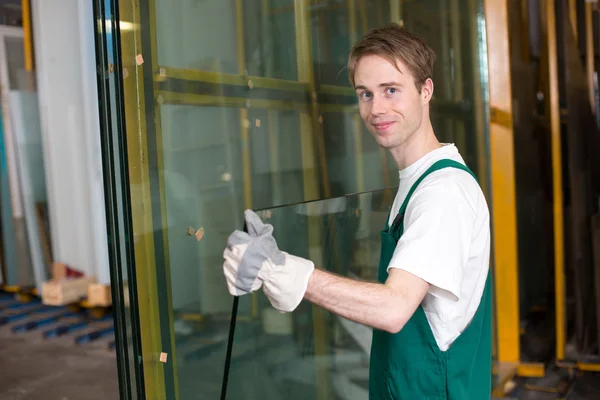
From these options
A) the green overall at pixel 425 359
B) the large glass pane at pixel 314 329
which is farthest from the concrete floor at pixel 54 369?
the green overall at pixel 425 359

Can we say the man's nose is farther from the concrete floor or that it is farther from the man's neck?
the concrete floor

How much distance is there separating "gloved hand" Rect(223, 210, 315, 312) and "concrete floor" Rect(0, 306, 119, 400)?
261 centimetres

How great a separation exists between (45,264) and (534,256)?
396 centimetres

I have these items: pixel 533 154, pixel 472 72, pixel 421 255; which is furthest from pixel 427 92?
pixel 533 154

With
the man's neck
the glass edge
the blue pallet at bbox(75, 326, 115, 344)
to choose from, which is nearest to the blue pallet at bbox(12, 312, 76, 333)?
the blue pallet at bbox(75, 326, 115, 344)

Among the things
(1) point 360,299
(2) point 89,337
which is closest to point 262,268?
(1) point 360,299

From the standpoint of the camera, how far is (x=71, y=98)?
14.2 feet

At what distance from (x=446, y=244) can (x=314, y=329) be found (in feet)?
2.83

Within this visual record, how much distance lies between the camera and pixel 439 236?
3.14ft

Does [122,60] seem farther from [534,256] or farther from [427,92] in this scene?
[534,256]

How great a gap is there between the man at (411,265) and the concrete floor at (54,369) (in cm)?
248

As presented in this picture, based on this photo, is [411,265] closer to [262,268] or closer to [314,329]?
[262,268]

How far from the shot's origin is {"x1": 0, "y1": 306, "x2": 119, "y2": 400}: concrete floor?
10.6 ft

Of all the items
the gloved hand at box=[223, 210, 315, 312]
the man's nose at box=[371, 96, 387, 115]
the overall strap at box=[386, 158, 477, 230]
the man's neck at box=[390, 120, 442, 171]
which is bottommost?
the gloved hand at box=[223, 210, 315, 312]
